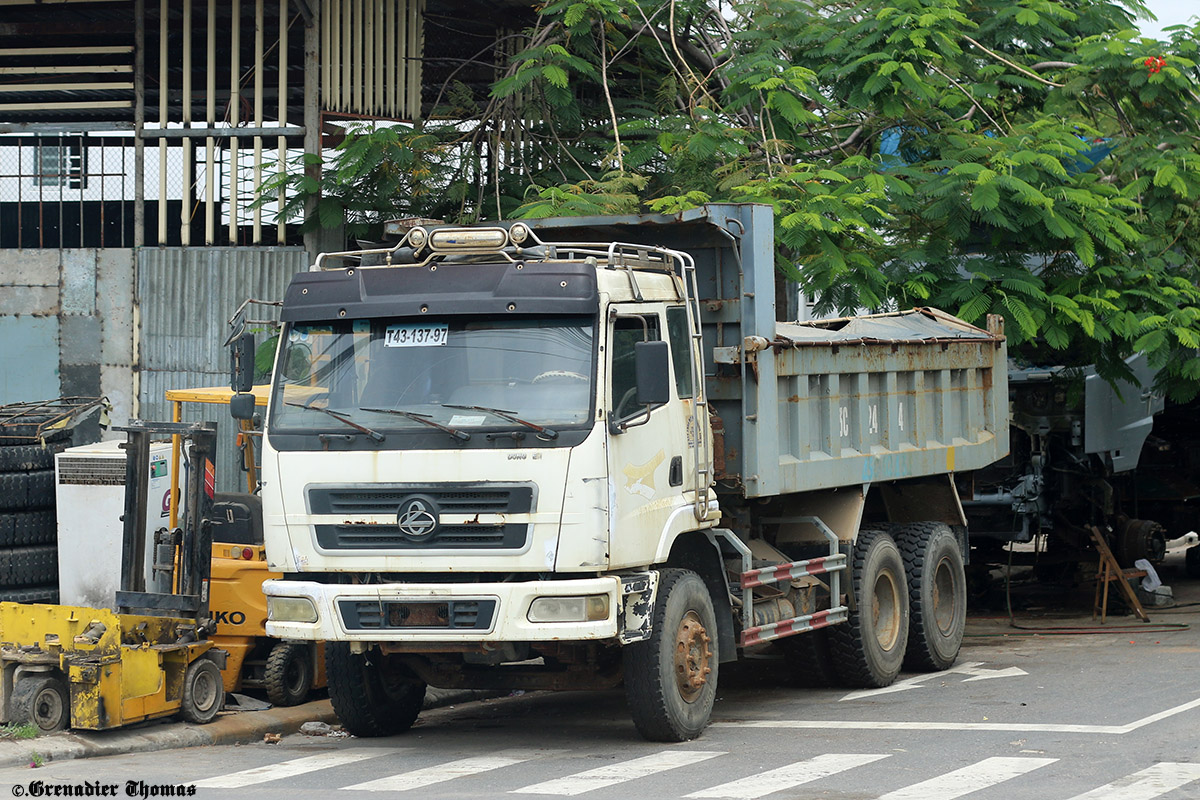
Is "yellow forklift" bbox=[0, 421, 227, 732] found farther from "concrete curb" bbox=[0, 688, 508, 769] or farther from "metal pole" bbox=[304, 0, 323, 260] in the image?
"metal pole" bbox=[304, 0, 323, 260]

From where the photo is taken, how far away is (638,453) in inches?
333

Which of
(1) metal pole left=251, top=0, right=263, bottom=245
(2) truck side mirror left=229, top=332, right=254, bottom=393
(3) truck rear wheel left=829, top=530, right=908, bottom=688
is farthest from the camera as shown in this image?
(1) metal pole left=251, top=0, right=263, bottom=245

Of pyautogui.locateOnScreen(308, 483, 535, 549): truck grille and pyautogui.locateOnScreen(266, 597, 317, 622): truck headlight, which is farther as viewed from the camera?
pyautogui.locateOnScreen(266, 597, 317, 622): truck headlight

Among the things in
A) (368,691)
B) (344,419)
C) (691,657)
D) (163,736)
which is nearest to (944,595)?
(691,657)

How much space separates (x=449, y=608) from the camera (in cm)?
822

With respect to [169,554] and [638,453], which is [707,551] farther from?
[169,554]

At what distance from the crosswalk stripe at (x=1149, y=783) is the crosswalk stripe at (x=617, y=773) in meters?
2.18

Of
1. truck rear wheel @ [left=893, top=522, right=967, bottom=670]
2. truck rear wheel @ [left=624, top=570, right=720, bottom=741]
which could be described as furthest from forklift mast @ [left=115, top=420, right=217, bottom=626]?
truck rear wheel @ [left=893, top=522, right=967, bottom=670]

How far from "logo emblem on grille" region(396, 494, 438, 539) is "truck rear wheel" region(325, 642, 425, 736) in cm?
131

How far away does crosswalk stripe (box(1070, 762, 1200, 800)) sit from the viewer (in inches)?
279

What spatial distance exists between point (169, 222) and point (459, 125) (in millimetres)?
3402

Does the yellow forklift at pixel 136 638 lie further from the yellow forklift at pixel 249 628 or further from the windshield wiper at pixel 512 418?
the windshield wiper at pixel 512 418

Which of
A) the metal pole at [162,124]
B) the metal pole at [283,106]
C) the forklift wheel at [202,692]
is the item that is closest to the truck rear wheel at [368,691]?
the forklift wheel at [202,692]

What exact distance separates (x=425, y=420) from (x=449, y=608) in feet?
3.40
